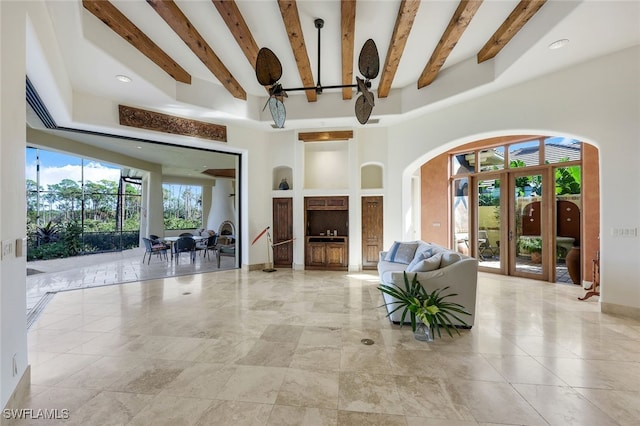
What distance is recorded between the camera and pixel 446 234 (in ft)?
24.7

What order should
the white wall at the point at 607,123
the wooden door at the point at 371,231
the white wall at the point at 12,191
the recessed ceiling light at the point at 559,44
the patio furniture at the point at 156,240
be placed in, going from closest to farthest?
1. the white wall at the point at 12,191
2. the recessed ceiling light at the point at 559,44
3. the white wall at the point at 607,123
4. the wooden door at the point at 371,231
5. the patio furniture at the point at 156,240

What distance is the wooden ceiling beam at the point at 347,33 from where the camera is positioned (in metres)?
3.23

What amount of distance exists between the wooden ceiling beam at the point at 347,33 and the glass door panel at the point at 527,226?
458 centimetres

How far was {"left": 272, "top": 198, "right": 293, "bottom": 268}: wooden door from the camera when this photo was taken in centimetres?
724

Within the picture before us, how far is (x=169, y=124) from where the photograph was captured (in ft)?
18.5

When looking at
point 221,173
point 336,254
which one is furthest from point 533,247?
point 221,173

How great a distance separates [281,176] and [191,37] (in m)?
4.17

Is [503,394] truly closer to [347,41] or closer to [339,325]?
[339,325]

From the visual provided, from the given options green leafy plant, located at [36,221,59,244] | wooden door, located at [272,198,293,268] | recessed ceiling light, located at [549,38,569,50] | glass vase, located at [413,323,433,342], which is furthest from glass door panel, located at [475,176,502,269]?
green leafy plant, located at [36,221,59,244]

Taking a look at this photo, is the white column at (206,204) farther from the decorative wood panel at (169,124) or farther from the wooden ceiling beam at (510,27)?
the wooden ceiling beam at (510,27)

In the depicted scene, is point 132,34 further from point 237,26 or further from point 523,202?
point 523,202

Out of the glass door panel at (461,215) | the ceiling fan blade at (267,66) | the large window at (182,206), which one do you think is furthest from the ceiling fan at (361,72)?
the large window at (182,206)

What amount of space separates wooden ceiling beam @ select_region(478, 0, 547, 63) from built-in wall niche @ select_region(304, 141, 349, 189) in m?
3.73

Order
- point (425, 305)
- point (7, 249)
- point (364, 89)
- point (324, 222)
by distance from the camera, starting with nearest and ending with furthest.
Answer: point (7, 249) < point (364, 89) < point (425, 305) < point (324, 222)
